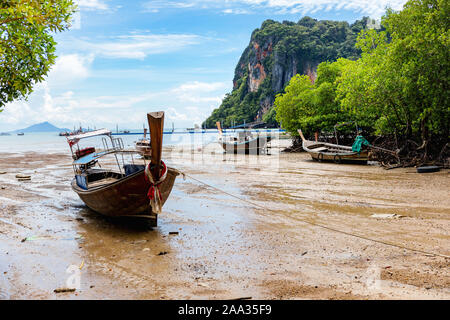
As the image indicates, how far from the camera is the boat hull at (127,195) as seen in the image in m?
7.31

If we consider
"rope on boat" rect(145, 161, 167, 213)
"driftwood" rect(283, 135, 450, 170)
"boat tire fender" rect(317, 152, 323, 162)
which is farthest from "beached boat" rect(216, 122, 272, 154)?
"rope on boat" rect(145, 161, 167, 213)

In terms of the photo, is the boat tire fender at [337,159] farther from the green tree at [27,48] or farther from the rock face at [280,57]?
the rock face at [280,57]

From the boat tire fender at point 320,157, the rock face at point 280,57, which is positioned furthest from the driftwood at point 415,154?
the rock face at point 280,57

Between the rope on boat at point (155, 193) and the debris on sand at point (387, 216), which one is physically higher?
the rope on boat at point (155, 193)

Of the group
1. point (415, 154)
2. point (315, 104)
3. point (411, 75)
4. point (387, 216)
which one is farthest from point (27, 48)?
point (315, 104)

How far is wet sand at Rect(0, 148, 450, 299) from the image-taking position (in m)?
4.66

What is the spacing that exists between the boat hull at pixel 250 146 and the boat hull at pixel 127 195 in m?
20.9

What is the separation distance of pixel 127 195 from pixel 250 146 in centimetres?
2190

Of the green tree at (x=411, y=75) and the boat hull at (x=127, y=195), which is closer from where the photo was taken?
the boat hull at (x=127, y=195)

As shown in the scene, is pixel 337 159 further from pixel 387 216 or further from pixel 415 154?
pixel 387 216

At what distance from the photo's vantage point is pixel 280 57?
114 meters

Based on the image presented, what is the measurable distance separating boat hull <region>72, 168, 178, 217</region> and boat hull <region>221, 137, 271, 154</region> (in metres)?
20.9

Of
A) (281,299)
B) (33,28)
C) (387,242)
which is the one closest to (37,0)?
(33,28)
